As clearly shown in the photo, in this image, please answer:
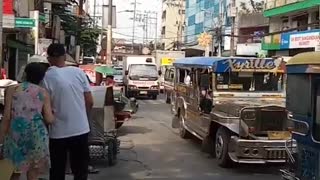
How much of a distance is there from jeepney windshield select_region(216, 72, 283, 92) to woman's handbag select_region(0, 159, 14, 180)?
6.68 metres

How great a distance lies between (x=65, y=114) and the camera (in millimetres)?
6227

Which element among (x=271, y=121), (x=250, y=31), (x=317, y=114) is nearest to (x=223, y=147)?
(x=271, y=121)

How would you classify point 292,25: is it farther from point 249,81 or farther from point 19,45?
point 249,81

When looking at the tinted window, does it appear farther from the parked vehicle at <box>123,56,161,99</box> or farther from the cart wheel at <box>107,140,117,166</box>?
the parked vehicle at <box>123,56,161,99</box>

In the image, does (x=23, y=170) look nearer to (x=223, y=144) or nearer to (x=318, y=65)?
(x=318, y=65)

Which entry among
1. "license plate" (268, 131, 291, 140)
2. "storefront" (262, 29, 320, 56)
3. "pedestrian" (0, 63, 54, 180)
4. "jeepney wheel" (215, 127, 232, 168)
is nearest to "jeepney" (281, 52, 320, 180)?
"pedestrian" (0, 63, 54, 180)

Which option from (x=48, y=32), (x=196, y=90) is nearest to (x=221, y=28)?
(x=48, y=32)

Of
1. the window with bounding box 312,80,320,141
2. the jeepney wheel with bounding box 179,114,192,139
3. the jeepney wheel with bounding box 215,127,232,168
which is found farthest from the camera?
the jeepney wheel with bounding box 179,114,192,139

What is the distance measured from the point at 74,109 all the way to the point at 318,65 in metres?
2.60

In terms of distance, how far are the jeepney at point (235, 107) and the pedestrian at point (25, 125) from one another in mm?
4817

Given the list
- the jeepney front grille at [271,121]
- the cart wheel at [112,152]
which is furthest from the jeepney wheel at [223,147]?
the cart wheel at [112,152]

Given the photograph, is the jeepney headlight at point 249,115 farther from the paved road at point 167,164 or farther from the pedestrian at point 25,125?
the pedestrian at point 25,125

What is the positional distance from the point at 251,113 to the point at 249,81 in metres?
2.45

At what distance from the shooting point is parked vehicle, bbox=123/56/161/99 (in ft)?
110
